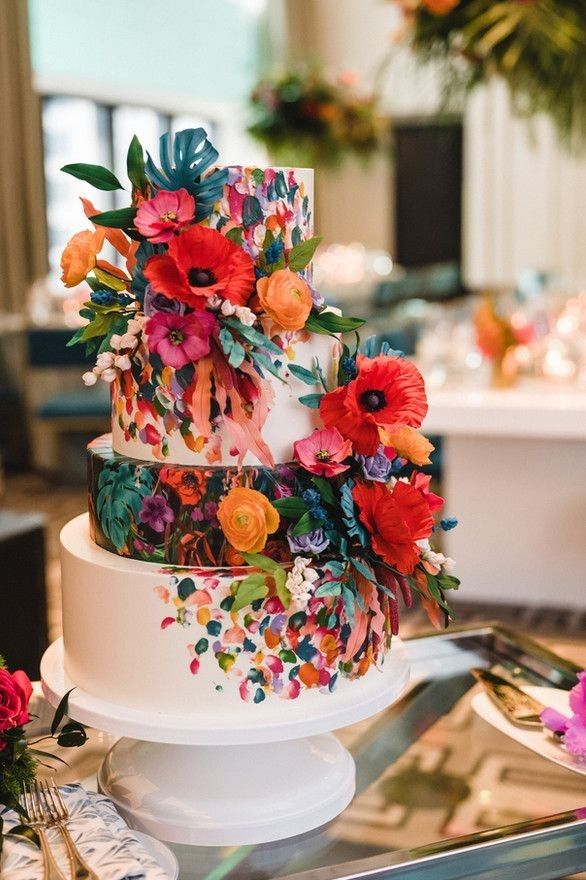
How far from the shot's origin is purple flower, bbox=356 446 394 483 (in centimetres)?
133

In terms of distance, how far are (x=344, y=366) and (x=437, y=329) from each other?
109 inches

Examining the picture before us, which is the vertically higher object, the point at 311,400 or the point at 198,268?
the point at 198,268

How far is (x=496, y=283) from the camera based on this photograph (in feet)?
38.4

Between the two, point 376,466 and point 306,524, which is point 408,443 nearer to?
point 376,466

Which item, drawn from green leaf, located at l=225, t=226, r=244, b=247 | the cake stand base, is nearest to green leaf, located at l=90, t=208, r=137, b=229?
green leaf, located at l=225, t=226, r=244, b=247

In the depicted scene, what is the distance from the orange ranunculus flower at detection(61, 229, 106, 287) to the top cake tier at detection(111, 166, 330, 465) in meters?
0.09

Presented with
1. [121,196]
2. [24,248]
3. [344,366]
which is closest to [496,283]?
[121,196]

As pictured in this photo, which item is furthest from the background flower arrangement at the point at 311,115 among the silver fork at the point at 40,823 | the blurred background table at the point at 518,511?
the silver fork at the point at 40,823

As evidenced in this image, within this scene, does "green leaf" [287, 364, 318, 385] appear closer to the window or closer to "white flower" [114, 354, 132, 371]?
"white flower" [114, 354, 132, 371]

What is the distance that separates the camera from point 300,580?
130cm

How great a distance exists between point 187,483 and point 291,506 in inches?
5.4

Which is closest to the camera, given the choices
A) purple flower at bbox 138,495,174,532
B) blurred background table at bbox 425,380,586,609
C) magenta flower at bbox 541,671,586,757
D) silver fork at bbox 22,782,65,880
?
silver fork at bbox 22,782,65,880

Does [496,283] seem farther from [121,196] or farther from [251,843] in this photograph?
[251,843]

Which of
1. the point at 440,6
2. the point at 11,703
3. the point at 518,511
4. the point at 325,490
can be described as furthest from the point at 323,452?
the point at 518,511
